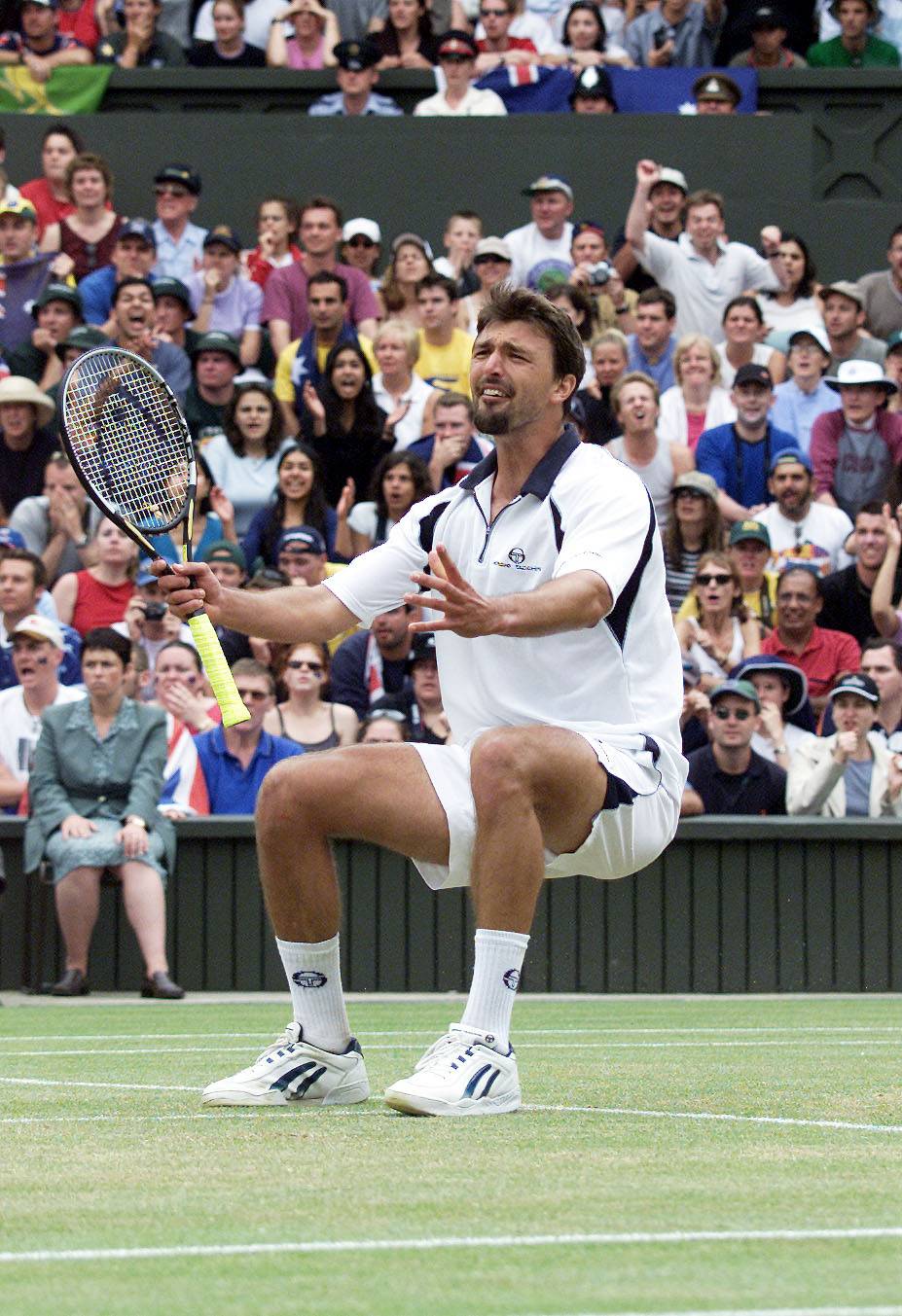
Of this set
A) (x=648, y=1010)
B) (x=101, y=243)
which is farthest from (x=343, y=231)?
(x=648, y=1010)

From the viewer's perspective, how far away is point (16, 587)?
1279 centimetres

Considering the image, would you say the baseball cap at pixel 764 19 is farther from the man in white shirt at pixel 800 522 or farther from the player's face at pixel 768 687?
the player's face at pixel 768 687

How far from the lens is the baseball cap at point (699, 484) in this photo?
13258 mm

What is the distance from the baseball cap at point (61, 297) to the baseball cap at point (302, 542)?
3057 mm

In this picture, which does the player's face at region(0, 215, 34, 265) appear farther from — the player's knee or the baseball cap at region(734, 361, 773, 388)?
the player's knee

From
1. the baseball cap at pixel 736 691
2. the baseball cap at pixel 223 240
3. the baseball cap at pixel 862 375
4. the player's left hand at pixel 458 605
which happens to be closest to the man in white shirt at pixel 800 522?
the baseball cap at pixel 862 375

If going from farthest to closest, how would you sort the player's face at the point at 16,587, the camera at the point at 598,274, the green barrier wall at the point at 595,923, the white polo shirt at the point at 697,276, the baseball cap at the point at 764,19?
the baseball cap at the point at 764,19 < the white polo shirt at the point at 697,276 < the camera at the point at 598,274 < the player's face at the point at 16,587 < the green barrier wall at the point at 595,923

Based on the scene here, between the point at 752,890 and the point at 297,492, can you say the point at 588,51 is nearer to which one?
the point at 297,492

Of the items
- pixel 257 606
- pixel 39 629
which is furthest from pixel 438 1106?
pixel 39 629

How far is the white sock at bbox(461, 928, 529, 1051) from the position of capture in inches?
218

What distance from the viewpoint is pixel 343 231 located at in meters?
17.0

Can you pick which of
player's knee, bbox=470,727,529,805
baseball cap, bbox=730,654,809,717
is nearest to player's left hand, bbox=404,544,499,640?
player's knee, bbox=470,727,529,805

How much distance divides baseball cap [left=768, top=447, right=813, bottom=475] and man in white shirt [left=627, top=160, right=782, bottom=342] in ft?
7.40

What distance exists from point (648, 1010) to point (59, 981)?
309cm
